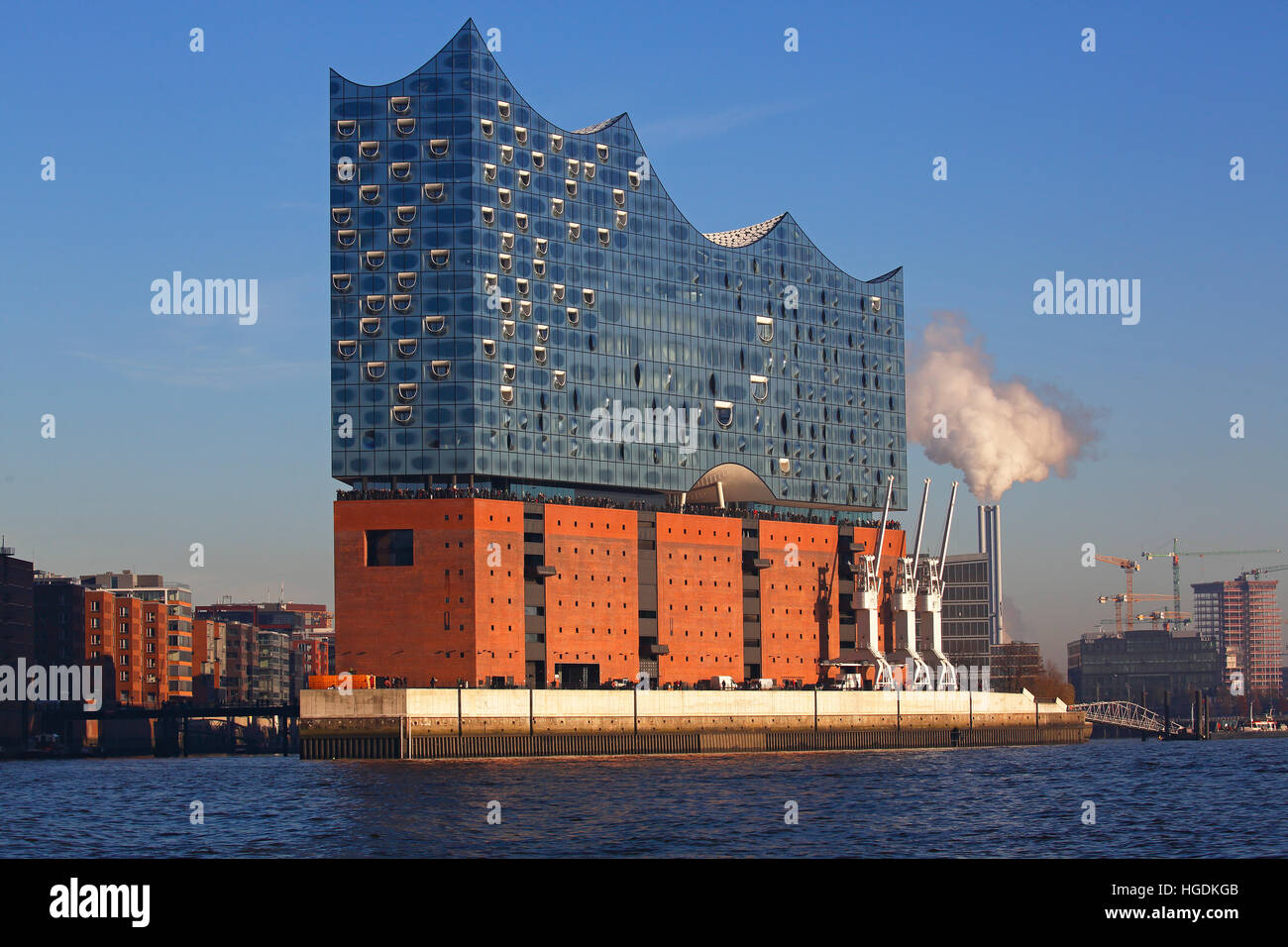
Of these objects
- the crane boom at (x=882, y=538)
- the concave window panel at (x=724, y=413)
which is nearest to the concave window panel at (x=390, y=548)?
the concave window panel at (x=724, y=413)

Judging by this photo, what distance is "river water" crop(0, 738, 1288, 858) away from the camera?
2295 inches

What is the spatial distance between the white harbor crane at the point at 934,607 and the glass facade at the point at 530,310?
18606 millimetres

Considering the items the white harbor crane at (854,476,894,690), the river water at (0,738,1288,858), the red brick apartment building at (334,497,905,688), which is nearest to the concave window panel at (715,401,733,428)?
the red brick apartment building at (334,497,905,688)

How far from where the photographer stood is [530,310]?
141 metres

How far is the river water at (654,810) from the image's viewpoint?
58.3 metres

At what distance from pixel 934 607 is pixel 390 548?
70.5 m

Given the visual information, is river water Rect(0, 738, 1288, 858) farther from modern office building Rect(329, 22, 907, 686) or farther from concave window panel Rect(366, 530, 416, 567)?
concave window panel Rect(366, 530, 416, 567)

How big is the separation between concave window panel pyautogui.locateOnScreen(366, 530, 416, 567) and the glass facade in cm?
583

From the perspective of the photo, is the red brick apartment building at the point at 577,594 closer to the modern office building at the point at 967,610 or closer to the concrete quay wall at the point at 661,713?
the concrete quay wall at the point at 661,713

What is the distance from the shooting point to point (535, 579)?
139125mm

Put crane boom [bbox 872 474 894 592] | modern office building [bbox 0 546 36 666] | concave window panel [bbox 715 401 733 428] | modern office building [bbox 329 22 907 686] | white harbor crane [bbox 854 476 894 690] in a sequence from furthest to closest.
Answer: modern office building [bbox 0 546 36 666] < crane boom [bbox 872 474 894 592] < white harbor crane [bbox 854 476 894 690] < concave window panel [bbox 715 401 733 428] < modern office building [bbox 329 22 907 686]

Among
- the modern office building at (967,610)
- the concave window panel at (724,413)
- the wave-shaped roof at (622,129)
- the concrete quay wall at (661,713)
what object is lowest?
the concrete quay wall at (661,713)
